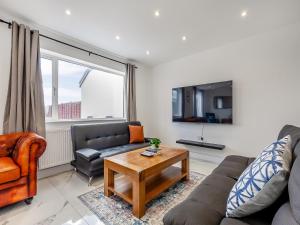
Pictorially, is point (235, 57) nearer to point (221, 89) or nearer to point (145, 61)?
point (221, 89)

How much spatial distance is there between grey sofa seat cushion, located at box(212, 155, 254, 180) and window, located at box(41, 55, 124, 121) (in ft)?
9.19

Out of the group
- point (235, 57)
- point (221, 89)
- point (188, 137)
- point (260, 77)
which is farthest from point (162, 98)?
point (260, 77)

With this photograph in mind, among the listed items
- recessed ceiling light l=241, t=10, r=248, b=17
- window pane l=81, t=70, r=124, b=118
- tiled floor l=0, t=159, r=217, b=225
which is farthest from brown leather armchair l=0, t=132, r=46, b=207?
recessed ceiling light l=241, t=10, r=248, b=17

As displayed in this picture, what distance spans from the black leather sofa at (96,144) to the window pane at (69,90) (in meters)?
0.56

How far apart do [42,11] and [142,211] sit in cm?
290

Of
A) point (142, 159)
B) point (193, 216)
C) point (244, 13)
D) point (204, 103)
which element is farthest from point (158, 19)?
point (193, 216)

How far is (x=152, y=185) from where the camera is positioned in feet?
6.75

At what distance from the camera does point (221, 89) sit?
10.6ft

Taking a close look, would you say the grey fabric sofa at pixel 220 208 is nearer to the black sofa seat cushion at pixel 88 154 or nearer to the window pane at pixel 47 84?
the black sofa seat cushion at pixel 88 154

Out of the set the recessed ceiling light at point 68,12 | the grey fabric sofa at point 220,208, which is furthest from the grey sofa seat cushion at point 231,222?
the recessed ceiling light at point 68,12

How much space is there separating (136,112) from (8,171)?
9.58ft

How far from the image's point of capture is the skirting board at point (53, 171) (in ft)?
8.85

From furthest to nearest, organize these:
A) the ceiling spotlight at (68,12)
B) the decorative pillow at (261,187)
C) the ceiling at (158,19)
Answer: the ceiling spotlight at (68,12), the ceiling at (158,19), the decorative pillow at (261,187)

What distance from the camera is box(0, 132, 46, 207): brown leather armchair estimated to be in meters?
1.70
